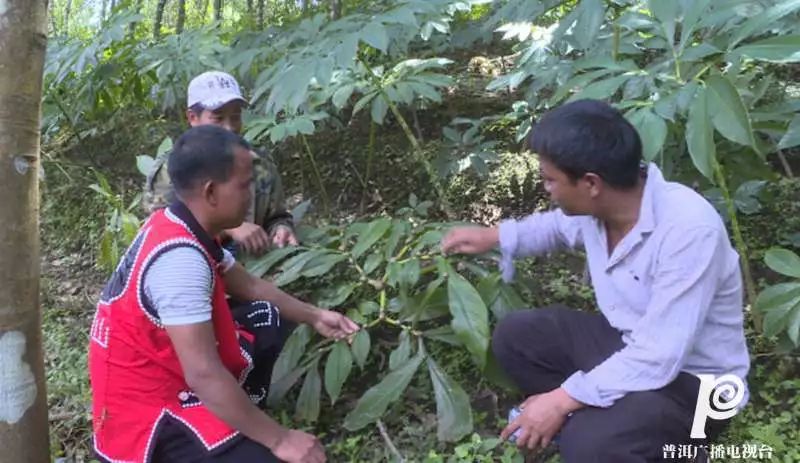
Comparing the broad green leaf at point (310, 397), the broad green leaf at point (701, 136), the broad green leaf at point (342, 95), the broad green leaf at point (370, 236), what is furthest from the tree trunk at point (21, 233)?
the broad green leaf at point (701, 136)

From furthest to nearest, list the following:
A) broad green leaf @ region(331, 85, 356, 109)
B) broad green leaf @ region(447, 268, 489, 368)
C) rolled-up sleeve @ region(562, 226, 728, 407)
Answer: broad green leaf @ region(331, 85, 356, 109), broad green leaf @ region(447, 268, 489, 368), rolled-up sleeve @ region(562, 226, 728, 407)

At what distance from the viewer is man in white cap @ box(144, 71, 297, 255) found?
2445 mm

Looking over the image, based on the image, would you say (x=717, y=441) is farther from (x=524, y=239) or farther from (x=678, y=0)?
(x=678, y=0)

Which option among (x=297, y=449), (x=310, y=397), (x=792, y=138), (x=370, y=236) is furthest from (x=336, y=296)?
(x=792, y=138)

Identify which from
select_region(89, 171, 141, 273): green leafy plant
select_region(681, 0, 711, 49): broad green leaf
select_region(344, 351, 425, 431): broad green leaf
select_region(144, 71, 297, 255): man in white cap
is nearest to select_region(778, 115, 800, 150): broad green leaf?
select_region(681, 0, 711, 49): broad green leaf

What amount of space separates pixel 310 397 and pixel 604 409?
0.93m

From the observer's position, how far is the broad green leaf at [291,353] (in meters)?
2.21

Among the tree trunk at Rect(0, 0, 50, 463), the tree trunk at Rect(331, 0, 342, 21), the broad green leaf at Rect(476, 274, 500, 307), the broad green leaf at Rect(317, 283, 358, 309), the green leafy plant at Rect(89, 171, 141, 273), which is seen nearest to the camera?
the tree trunk at Rect(0, 0, 50, 463)

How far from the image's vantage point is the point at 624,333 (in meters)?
1.77

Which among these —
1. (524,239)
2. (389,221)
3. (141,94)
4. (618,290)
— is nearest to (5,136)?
(389,221)

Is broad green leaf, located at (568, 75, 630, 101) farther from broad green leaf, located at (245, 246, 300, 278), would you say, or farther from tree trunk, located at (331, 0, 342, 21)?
tree trunk, located at (331, 0, 342, 21)

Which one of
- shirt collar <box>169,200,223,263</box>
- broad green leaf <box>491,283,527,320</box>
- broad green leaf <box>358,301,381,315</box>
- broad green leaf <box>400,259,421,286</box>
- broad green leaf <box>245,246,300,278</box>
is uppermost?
shirt collar <box>169,200,223,263</box>

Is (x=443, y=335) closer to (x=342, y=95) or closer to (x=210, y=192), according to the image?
(x=210, y=192)

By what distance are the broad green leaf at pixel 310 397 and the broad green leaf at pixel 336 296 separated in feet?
0.65
